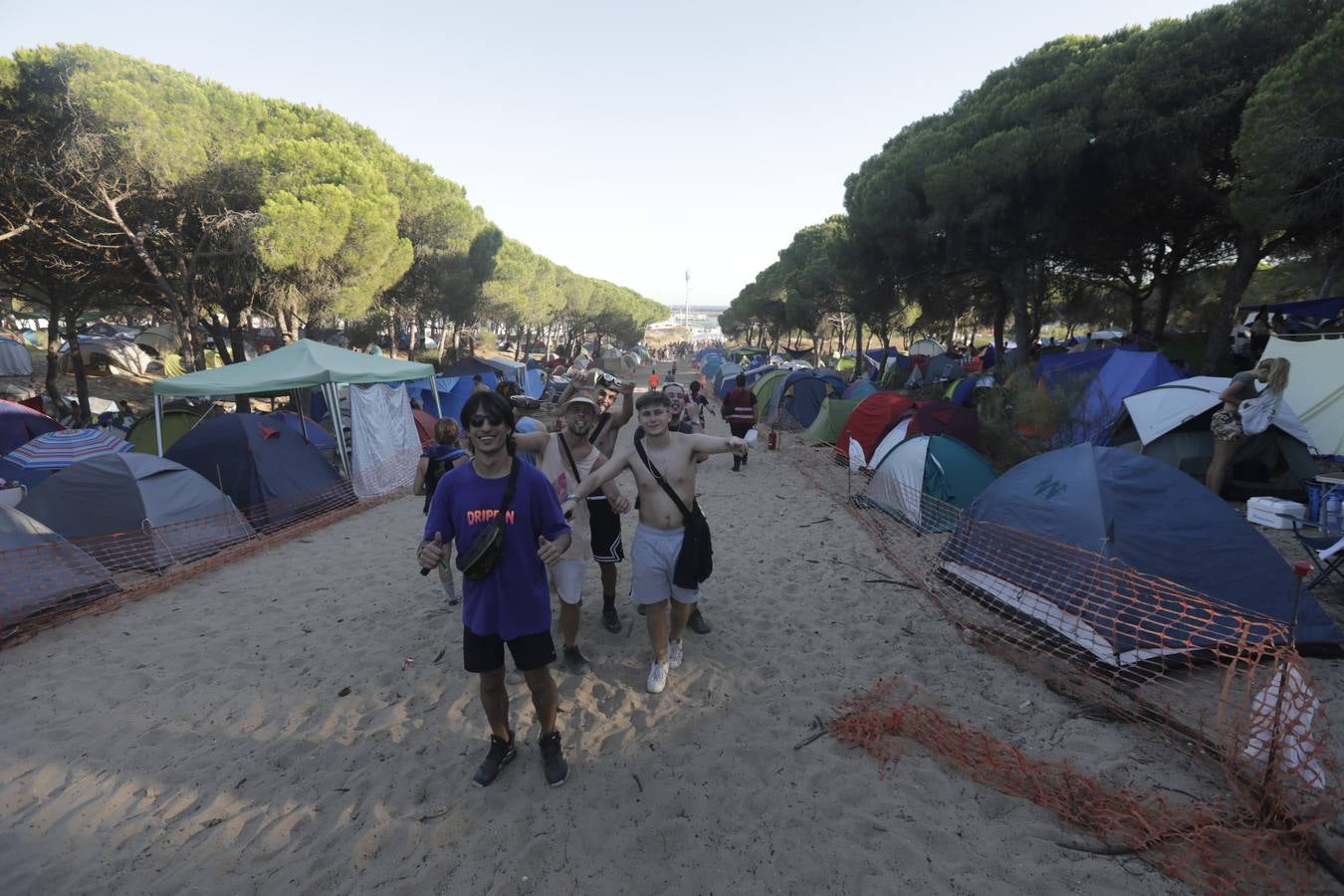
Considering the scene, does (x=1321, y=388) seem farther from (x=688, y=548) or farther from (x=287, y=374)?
(x=287, y=374)

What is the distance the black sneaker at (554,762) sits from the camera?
267 cm

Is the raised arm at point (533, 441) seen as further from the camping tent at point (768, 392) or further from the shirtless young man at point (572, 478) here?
the camping tent at point (768, 392)

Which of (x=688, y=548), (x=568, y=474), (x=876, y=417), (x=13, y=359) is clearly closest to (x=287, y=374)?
(x=568, y=474)

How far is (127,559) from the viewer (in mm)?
5531

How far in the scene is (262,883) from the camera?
7.30 ft

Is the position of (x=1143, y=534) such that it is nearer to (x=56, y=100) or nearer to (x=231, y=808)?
(x=231, y=808)

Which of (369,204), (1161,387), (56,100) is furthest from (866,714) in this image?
(56,100)

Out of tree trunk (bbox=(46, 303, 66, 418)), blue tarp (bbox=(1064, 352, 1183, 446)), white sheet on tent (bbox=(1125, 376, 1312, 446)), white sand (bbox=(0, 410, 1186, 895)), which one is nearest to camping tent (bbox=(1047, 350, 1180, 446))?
blue tarp (bbox=(1064, 352, 1183, 446))

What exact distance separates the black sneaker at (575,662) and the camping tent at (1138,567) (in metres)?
3.31

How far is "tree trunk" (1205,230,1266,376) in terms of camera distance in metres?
10.6

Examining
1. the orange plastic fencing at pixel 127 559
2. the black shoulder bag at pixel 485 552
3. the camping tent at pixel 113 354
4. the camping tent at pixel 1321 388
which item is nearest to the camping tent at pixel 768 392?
the camping tent at pixel 1321 388

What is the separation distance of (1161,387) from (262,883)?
10.2 meters

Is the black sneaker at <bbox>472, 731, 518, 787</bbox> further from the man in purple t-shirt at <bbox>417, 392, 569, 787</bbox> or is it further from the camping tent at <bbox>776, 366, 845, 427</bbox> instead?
the camping tent at <bbox>776, 366, 845, 427</bbox>

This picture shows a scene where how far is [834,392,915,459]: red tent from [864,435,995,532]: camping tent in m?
1.90
